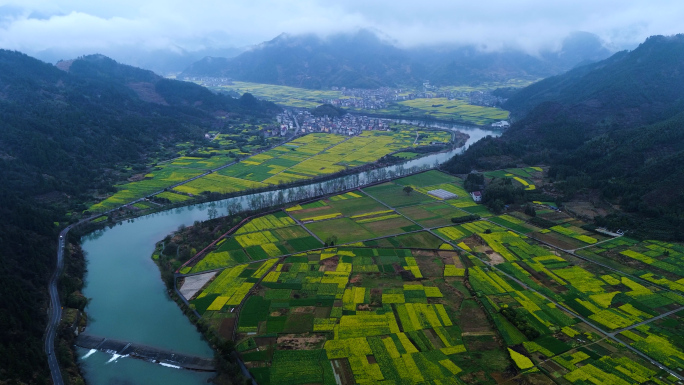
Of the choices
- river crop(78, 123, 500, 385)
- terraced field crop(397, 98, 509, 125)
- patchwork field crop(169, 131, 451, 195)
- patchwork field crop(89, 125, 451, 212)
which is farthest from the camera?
terraced field crop(397, 98, 509, 125)

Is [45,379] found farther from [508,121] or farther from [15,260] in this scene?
[508,121]

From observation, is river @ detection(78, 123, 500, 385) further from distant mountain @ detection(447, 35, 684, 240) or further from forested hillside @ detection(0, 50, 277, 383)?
distant mountain @ detection(447, 35, 684, 240)

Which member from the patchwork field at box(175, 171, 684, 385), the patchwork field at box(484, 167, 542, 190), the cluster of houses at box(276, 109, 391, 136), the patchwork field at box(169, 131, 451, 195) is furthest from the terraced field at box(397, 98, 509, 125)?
the patchwork field at box(175, 171, 684, 385)

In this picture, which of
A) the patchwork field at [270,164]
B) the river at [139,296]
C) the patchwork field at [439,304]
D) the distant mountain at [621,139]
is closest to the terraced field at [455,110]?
the distant mountain at [621,139]

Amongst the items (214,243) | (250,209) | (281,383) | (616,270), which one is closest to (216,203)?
(250,209)

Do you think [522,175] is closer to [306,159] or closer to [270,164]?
[306,159]

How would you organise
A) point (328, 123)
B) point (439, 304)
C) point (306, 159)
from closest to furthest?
point (439, 304), point (306, 159), point (328, 123)

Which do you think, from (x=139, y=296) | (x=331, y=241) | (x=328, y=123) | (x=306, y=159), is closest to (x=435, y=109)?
(x=328, y=123)
